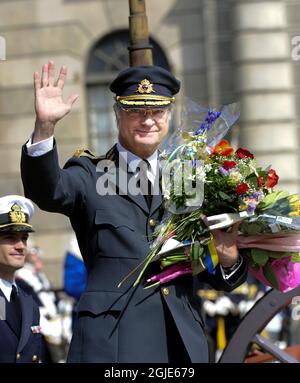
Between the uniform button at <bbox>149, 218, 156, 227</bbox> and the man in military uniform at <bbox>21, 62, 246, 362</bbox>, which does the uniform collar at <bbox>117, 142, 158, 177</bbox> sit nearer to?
the man in military uniform at <bbox>21, 62, 246, 362</bbox>

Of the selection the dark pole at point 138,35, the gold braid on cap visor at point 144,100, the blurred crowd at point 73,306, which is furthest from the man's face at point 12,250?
the blurred crowd at point 73,306

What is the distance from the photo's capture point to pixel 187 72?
1328cm

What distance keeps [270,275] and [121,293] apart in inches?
22.6

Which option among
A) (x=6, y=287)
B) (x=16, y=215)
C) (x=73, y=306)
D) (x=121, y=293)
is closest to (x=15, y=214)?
(x=16, y=215)

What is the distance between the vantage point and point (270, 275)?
3.89 metres

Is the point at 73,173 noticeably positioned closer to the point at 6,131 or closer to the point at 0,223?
the point at 0,223

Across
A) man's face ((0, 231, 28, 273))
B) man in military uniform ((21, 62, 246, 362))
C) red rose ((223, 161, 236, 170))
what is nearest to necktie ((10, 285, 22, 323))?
man's face ((0, 231, 28, 273))

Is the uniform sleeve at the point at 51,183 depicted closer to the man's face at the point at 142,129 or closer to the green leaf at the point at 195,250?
the man's face at the point at 142,129

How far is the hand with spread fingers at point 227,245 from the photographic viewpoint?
369 centimetres

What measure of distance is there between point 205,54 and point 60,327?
5646mm

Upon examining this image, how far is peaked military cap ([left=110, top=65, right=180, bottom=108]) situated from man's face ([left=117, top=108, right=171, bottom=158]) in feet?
0.10

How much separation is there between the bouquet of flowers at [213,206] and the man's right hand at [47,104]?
0.51 meters
